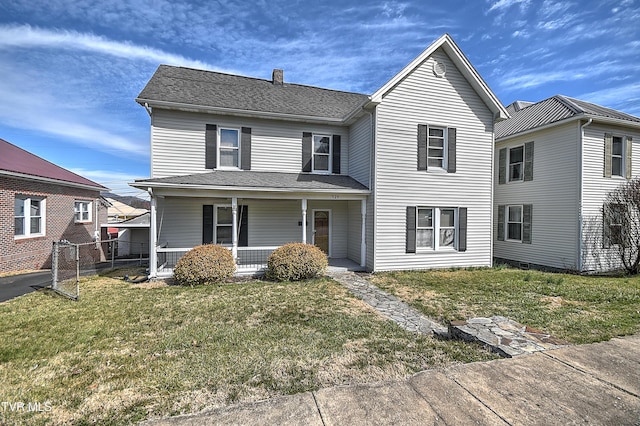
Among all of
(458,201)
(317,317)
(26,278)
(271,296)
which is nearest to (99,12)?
(26,278)

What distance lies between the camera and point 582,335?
192 inches

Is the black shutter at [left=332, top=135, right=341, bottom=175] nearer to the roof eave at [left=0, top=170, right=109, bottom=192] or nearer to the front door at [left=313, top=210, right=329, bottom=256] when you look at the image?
the front door at [left=313, top=210, right=329, bottom=256]

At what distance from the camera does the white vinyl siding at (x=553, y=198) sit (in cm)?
1104

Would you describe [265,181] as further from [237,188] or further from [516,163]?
[516,163]

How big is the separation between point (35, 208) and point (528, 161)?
21.2 metres

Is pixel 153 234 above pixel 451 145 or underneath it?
underneath

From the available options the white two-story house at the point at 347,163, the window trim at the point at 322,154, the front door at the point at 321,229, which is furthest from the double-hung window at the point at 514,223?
the window trim at the point at 322,154

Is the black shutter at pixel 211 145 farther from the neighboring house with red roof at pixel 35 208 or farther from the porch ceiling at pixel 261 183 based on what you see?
the neighboring house with red roof at pixel 35 208

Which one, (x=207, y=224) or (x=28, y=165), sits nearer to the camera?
(x=207, y=224)

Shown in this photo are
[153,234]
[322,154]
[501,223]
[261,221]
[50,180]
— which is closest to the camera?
[153,234]

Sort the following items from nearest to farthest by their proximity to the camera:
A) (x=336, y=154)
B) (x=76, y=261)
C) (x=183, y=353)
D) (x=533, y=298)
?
(x=183, y=353)
(x=533, y=298)
(x=76, y=261)
(x=336, y=154)

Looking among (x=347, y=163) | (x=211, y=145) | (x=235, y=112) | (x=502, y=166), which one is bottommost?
(x=347, y=163)

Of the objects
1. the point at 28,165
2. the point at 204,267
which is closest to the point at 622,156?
the point at 204,267

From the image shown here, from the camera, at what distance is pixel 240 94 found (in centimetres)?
1177
